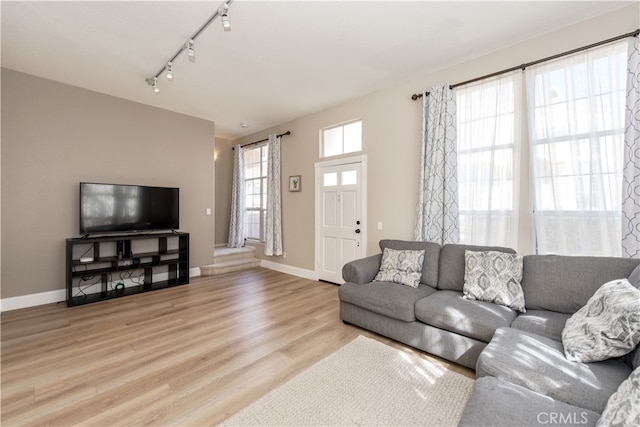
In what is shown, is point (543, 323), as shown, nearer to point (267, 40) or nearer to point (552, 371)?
point (552, 371)

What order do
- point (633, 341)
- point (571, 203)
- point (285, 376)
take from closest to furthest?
point (633, 341) → point (285, 376) → point (571, 203)

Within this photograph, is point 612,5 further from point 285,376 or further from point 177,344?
point 177,344

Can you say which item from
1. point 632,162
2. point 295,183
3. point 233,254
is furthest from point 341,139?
point 632,162

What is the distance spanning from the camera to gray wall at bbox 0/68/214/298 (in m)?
3.43

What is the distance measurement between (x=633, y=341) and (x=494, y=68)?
2.79m

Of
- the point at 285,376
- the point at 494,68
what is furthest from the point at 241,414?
the point at 494,68

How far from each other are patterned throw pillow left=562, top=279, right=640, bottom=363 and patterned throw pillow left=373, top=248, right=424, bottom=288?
4.46ft

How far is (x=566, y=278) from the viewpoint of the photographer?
7.29 ft

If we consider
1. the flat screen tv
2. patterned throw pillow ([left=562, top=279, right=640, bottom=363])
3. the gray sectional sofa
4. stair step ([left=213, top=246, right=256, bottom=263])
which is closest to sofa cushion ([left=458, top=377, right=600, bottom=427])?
the gray sectional sofa

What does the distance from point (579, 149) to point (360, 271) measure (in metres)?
2.32

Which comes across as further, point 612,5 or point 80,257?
point 80,257

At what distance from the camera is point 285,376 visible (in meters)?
2.11

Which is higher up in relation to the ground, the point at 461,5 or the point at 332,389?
the point at 461,5

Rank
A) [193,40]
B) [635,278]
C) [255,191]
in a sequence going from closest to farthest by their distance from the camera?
1. [635,278]
2. [193,40]
3. [255,191]
